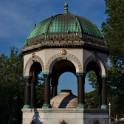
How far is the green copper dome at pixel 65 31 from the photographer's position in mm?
18094

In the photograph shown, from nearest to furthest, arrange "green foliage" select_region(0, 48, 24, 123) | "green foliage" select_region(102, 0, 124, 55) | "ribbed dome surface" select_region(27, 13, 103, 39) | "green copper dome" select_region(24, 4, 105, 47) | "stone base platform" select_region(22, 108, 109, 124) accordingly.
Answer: "stone base platform" select_region(22, 108, 109, 124) → "green copper dome" select_region(24, 4, 105, 47) → "ribbed dome surface" select_region(27, 13, 103, 39) → "green foliage" select_region(102, 0, 124, 55) → "green foliage" select_region(0, 48, 24, 123)

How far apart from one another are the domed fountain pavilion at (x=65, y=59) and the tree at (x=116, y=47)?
14.8m

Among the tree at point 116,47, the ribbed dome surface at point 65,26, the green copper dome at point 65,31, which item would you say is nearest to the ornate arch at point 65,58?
the green copper dome at point 65,31

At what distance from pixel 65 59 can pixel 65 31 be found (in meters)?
1.68

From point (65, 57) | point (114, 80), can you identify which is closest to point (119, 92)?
point (114, 80)

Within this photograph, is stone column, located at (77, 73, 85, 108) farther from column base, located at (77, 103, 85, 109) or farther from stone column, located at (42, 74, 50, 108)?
stone column, located at (42, 74, 50, 108)

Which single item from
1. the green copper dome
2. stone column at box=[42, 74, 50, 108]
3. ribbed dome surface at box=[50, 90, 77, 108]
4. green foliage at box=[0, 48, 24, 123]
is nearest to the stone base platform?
stone column at box=[42, 74, 50, 108]

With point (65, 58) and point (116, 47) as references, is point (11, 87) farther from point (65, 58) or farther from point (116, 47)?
point (65, 58)

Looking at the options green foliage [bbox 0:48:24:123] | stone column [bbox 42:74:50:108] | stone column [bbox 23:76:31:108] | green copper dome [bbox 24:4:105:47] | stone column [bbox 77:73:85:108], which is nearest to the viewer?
stone column [bbox 77:73:85:108]

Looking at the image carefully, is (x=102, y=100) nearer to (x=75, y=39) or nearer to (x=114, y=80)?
(x=75, y=39)

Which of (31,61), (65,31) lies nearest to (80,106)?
(31,61)

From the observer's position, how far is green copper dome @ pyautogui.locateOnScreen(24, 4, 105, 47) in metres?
18.1

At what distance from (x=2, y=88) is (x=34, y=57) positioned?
78.3 feet

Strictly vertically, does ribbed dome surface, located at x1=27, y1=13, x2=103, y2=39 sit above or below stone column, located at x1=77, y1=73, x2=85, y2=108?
above
